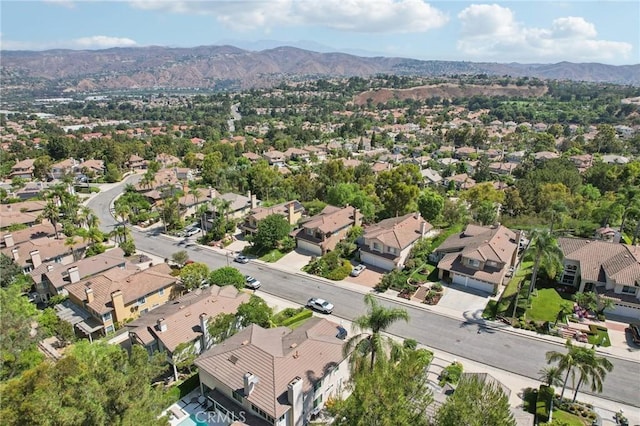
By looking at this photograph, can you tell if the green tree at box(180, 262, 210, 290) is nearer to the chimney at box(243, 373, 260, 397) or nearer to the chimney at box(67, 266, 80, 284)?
the chimney at box(67, 266, 80, 284)

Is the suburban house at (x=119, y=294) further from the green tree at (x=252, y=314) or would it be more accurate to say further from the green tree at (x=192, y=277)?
the green tree at (x=252, y=314)

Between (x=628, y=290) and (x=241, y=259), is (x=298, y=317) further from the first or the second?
(x=628, y=290)

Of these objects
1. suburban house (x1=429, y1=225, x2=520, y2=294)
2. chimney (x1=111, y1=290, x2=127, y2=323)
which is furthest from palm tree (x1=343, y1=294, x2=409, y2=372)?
chimney (x1=111, y1=290, x2=127, y2=323)

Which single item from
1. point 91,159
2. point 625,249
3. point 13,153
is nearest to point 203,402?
point 625,249

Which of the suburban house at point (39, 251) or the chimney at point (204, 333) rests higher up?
the chimney at point (204, 333)

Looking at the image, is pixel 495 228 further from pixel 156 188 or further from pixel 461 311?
pixel 156 188

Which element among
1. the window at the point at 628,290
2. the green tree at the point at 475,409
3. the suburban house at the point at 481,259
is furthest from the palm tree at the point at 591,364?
the window at the point at 628,290
